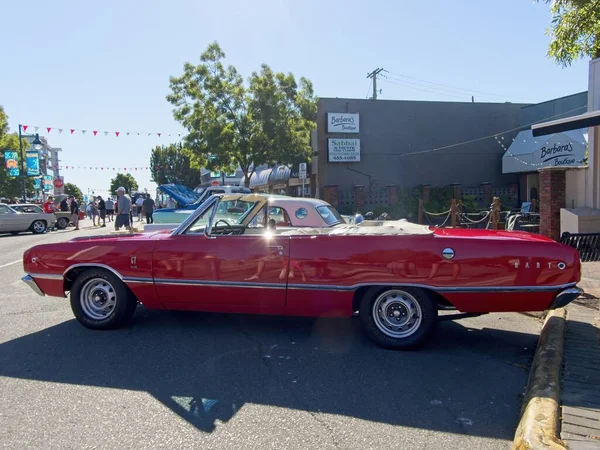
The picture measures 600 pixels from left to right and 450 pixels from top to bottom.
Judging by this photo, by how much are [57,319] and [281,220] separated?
3.12 m

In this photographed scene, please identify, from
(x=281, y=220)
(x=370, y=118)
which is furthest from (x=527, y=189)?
(x=281, y=220)

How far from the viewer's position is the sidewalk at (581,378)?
2.91 metres

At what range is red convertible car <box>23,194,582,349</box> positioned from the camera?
4305 millimetres

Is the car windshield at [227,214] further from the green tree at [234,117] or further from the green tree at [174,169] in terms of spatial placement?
the green tree at [174,169]

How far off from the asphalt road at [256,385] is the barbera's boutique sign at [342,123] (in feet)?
71.4

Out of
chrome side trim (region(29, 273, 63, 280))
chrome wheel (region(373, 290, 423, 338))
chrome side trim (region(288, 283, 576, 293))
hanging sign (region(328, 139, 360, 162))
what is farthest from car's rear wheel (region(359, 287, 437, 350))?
hanging sign (region(328, 139, 360, 162))

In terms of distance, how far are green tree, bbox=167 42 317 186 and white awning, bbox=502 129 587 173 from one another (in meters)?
10.9

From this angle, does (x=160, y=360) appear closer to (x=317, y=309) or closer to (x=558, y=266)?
(x=317, y=309)

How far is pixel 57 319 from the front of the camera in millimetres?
5902

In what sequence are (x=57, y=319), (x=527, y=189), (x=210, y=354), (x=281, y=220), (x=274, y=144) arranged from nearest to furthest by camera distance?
(x=210, y=354), (x=57, y=319), (x=281, y=220), (x=274, y=144), (x=527, y=189)

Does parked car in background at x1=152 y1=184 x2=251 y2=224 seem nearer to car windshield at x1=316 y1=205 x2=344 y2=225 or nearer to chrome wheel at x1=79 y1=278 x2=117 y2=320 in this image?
car windshield at x1=316 y1=205 x2=344 y2=225

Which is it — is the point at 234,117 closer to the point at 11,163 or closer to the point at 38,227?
the point at 38,227

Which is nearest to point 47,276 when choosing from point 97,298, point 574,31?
point 97,298

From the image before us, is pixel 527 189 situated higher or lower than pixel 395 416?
higher
